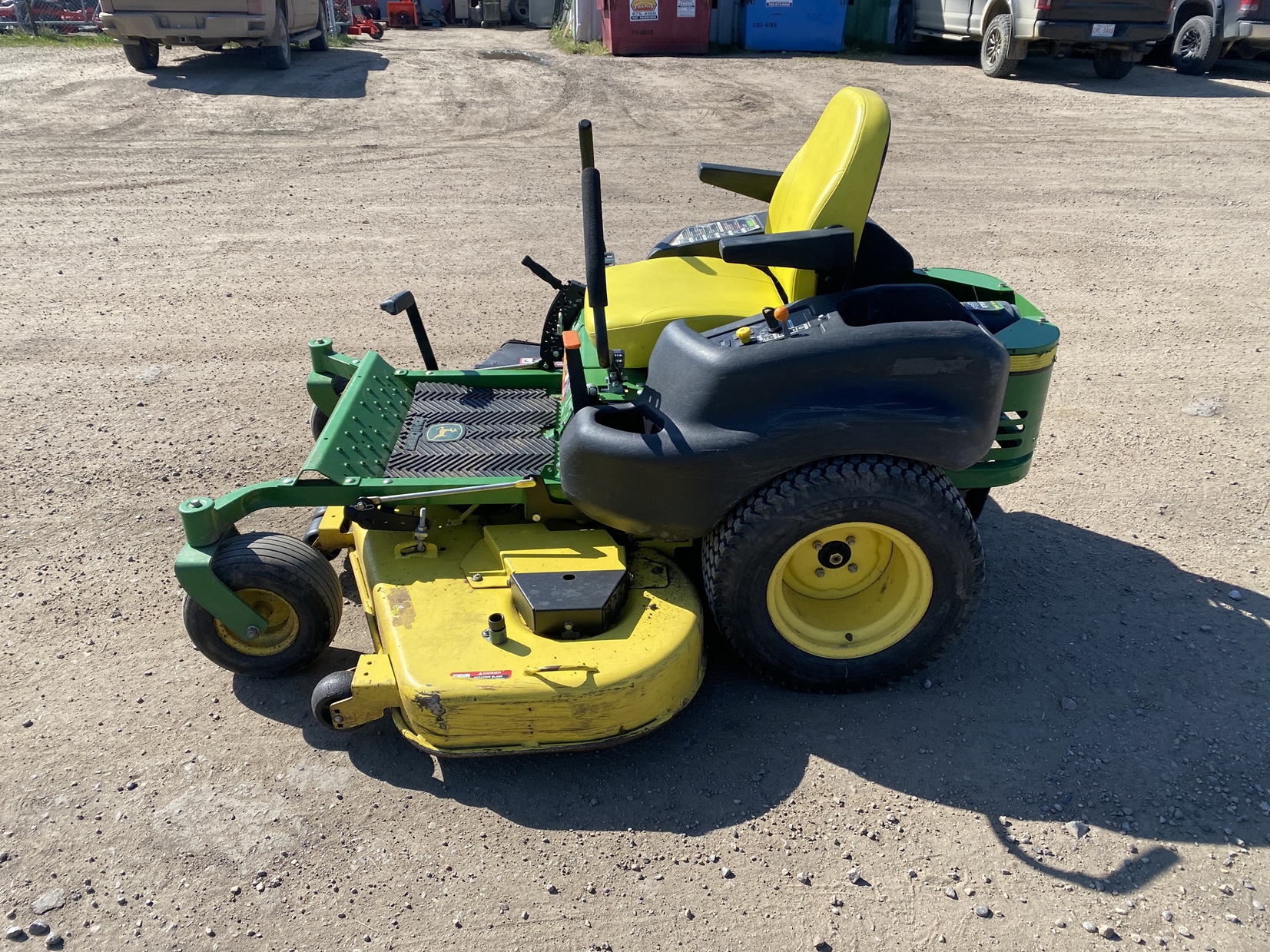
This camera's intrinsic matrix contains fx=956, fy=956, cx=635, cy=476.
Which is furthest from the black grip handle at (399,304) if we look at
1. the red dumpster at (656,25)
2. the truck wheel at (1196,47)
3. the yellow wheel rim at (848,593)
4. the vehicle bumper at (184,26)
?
the truck wheel at (1196,47)

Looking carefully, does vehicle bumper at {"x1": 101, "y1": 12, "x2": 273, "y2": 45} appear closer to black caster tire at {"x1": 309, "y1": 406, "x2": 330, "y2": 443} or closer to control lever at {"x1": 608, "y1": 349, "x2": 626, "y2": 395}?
black caster tire at {"x1": 309, "y1": 406, "x2": 330, "y2": 443}

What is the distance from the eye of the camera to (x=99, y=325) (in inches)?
237

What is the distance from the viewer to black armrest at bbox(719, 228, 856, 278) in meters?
2.92

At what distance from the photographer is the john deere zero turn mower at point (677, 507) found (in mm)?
2848

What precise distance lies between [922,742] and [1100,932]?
29.3 inches

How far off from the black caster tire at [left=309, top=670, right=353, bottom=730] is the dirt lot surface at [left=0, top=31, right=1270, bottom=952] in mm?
153

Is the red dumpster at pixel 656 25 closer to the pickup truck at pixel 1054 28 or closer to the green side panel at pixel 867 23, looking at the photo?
the green side panel at pixel 867 23

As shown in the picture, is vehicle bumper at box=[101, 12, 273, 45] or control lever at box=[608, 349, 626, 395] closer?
control lever at box=[608, 349, 626, 395]

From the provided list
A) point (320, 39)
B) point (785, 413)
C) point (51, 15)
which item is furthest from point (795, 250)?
point (51, 15)

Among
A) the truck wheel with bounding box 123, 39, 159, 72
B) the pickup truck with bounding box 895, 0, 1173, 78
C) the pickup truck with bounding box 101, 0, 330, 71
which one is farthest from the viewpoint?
the truck wheel with bounding box 123, 39, 159, 72

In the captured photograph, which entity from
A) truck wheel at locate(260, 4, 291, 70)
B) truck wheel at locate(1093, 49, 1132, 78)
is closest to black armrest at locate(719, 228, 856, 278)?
truck wheel at locate(260, 4, 291, 70)

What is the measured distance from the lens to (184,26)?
1220cm

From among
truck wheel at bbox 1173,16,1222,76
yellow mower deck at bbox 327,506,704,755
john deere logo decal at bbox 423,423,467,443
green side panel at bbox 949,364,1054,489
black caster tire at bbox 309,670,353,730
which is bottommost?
black caster tire at bbox 309,670,353,730

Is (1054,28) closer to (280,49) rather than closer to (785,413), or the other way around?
(280,49)
